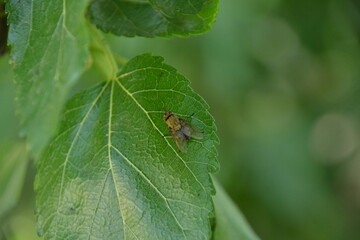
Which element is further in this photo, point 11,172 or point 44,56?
point 11,172

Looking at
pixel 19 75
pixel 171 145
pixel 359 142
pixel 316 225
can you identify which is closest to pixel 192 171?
pixel 171 145

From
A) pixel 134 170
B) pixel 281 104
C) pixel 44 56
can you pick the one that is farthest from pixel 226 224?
pixel 281 104

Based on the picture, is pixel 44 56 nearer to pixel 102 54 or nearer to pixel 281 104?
pixel 102 54

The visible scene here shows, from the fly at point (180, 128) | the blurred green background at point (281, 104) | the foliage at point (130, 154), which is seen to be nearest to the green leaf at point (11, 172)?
the foliage at point (130, 154)

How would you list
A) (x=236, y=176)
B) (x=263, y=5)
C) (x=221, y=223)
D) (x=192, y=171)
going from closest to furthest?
(x=192, y=171) → (x=221, y=223) → (x=263, y=5) → (x=236, y=176)

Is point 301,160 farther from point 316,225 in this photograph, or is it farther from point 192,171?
point 192,171

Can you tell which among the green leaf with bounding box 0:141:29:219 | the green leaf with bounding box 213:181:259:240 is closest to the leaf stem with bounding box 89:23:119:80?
the green leaf with bounding box 213:181:259:240
